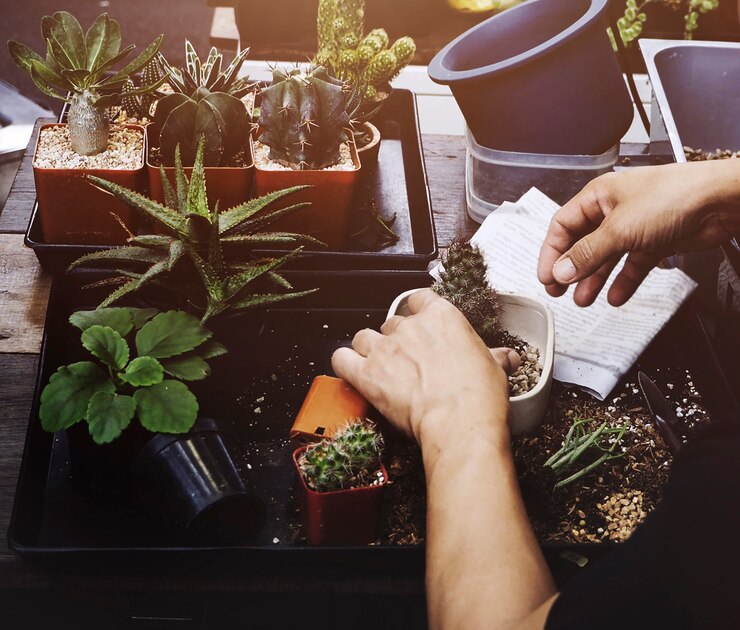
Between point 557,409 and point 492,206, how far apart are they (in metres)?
0.43

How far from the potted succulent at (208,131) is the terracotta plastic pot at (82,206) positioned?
4cm

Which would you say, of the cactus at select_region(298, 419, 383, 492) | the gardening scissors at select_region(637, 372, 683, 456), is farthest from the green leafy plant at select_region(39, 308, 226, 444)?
the gardening scissors at select_region(637, 372, 683, 456)

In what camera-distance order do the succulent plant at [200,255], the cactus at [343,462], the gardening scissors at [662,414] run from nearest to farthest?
the cactus at [343,462] → the succulent plant at [200,255] → the gardening scissors at [662,414]

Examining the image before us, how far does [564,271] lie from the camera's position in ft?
3.41

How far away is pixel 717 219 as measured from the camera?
3.49 ft

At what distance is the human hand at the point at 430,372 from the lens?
0.84 m

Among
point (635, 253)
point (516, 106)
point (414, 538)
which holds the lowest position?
point (414, 538)

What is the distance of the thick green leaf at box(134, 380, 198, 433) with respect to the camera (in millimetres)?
810

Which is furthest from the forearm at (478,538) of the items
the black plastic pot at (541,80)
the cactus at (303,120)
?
the black plastic pot at (541,80)

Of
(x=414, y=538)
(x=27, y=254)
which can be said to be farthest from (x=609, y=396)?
(x=27, y=254)

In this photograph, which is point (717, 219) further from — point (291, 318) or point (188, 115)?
point (188, 115)

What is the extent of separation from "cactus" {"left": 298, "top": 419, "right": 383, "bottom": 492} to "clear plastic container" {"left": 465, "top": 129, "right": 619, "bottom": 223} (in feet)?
2.14

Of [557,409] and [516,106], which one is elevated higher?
[516,106]

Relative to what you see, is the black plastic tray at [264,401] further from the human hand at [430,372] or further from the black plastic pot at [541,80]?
the black plastic pot at [541,80]
